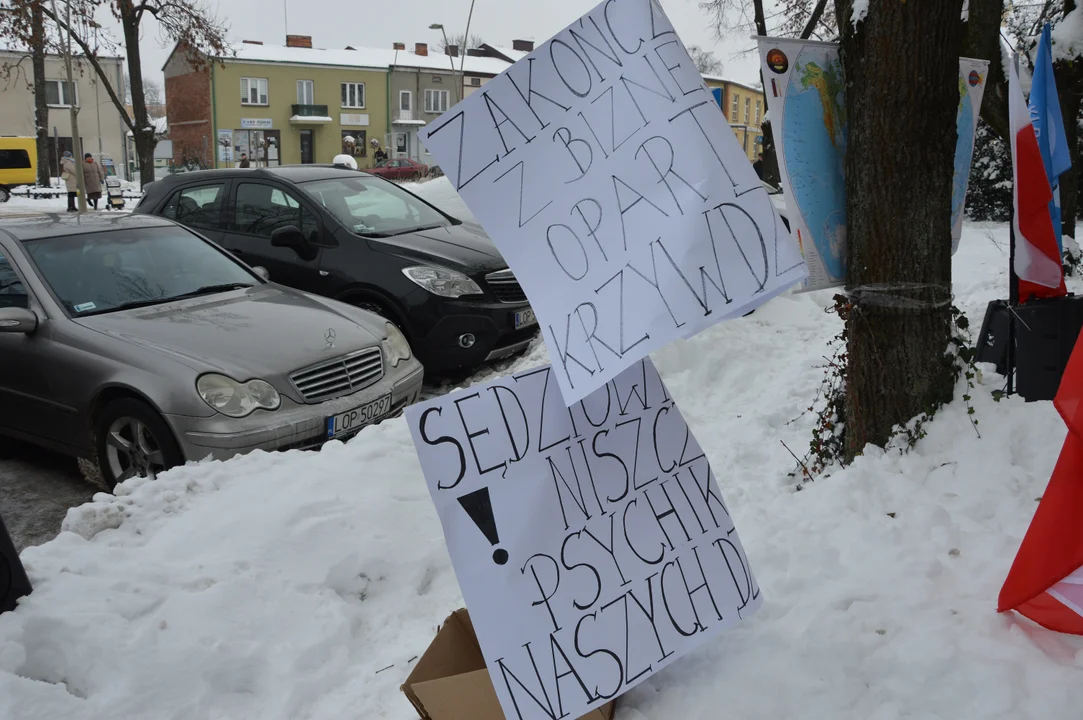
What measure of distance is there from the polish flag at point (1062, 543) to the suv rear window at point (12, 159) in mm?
37926

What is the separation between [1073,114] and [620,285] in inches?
235

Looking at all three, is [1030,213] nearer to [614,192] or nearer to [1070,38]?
[614,192]

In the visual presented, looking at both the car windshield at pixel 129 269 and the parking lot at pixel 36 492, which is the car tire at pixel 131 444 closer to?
the parking lot at pixel 36 492

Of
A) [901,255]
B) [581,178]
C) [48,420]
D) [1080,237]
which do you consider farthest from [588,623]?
[1080,237]

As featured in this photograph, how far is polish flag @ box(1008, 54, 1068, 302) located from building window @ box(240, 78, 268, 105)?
58271 mm

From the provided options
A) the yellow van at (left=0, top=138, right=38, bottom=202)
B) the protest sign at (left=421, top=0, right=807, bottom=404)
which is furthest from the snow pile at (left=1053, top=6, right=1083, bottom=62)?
the yellow van at (left=0, top=138, right=38, bottom=202)

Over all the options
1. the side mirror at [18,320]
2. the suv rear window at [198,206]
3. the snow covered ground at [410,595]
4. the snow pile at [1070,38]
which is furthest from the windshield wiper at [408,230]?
the snow pile at [1070,38]

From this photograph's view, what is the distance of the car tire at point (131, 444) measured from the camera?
441 cm

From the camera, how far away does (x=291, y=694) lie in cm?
264

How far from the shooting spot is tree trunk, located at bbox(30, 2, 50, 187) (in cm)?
2123

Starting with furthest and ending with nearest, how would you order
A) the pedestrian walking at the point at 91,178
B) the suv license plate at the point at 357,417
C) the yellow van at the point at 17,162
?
the yellow van at the point at 17,162
the pedestrian walking at the point at 91,178
the suv license plate at the point at 357,417

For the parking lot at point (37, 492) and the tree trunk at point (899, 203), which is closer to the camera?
the tree trunk at point (899, 203)

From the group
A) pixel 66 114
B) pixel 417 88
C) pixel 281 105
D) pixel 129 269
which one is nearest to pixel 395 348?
pixel 129 269

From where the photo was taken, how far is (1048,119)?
10.8 ft
